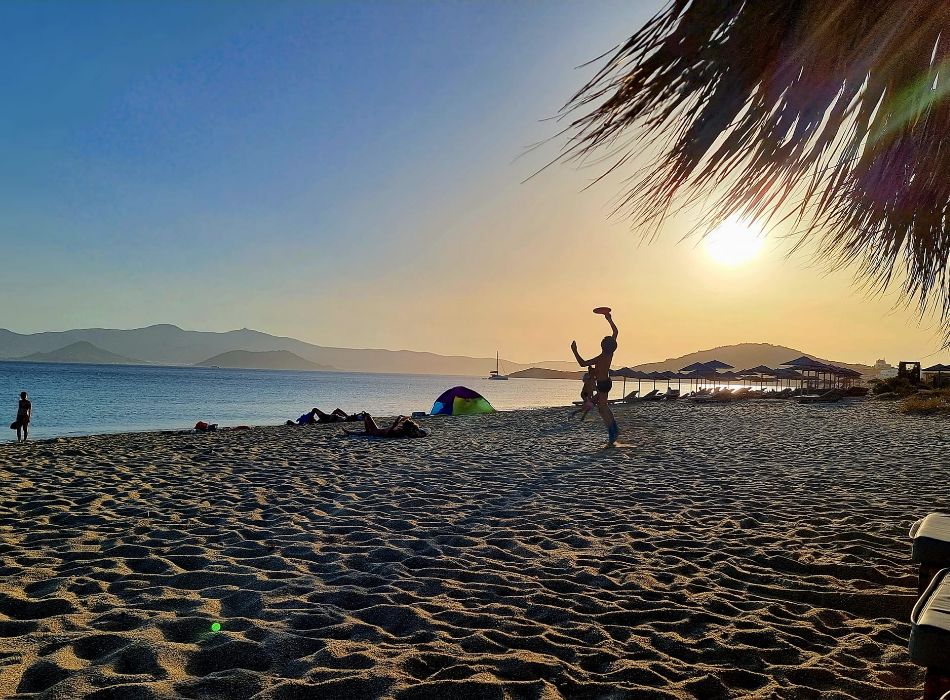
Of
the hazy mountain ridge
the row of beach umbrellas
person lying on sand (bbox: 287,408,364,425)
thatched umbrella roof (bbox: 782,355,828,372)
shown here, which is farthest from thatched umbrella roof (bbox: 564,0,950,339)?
the hazy mountain ridge

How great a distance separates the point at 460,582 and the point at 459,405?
17423 millimetres

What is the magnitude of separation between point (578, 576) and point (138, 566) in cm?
267

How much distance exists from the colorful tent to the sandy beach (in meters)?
13.3

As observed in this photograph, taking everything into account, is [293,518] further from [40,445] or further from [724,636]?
[40,445]

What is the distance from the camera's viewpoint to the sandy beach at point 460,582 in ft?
7.16

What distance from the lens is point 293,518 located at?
4770mm

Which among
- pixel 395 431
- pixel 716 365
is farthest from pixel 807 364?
pixel 395 431

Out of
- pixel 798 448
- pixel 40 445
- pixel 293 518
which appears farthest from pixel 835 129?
pixel 40 445

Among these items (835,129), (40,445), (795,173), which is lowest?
(40,445)

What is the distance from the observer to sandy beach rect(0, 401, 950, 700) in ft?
7.16

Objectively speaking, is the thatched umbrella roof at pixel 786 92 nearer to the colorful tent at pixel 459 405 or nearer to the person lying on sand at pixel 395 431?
the person lying on sand at pixel 395 431

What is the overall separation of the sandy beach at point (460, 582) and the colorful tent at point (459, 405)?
13.3 metres

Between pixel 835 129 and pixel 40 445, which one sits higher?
pixel 835 129

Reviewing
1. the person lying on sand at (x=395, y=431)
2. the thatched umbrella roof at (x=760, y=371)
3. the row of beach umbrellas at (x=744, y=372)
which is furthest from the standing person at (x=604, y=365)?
the thatched umbrella roof at (x=760, y=371)
